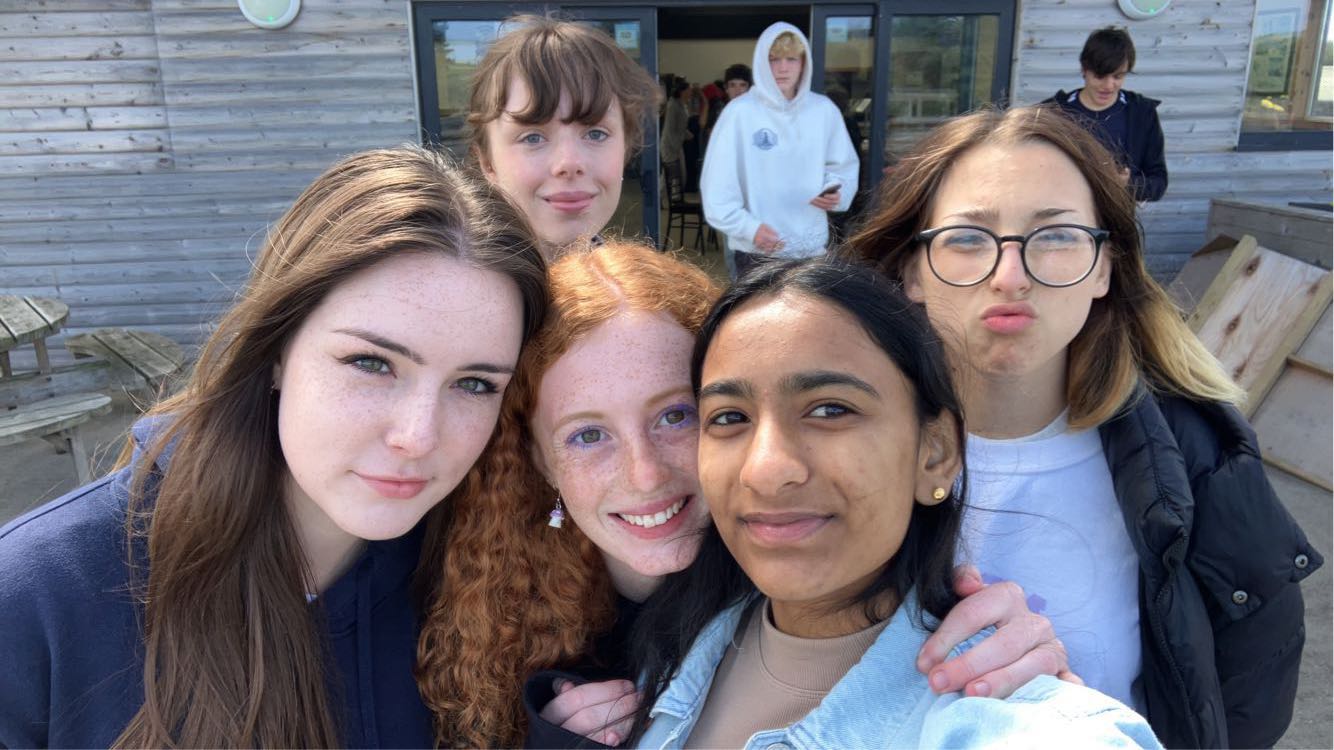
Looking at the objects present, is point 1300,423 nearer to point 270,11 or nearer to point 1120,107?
point 1120,107

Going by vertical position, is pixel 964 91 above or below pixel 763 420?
above

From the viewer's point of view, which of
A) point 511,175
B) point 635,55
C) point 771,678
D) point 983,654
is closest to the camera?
point 983,654

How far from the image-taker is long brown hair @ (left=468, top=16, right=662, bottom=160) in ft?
8.23

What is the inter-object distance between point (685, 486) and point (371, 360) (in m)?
0.55

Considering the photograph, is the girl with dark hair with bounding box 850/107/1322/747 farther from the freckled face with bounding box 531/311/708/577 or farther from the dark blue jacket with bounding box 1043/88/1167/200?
the dark blue jacket with bounding box 1043/88/1167/200

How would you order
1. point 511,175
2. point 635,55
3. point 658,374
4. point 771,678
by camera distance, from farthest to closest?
point 635,55
point 511,175
point 658,374
point 771,678

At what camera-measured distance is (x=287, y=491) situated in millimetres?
1569

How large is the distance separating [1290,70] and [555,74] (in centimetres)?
637

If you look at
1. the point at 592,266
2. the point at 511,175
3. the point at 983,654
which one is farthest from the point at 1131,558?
the point at 511,175

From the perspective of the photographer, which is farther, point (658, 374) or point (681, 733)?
point (658, 374)

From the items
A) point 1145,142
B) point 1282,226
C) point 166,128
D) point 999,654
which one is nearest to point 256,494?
point 999,654

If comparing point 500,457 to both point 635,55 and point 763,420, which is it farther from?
point 635,55

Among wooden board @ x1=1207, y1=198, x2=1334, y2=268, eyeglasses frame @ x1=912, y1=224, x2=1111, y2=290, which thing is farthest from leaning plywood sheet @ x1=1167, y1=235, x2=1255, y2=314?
eyeglasses frame @ x1=912, y1=224, x2=1111, y2=290

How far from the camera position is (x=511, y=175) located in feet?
8.54
